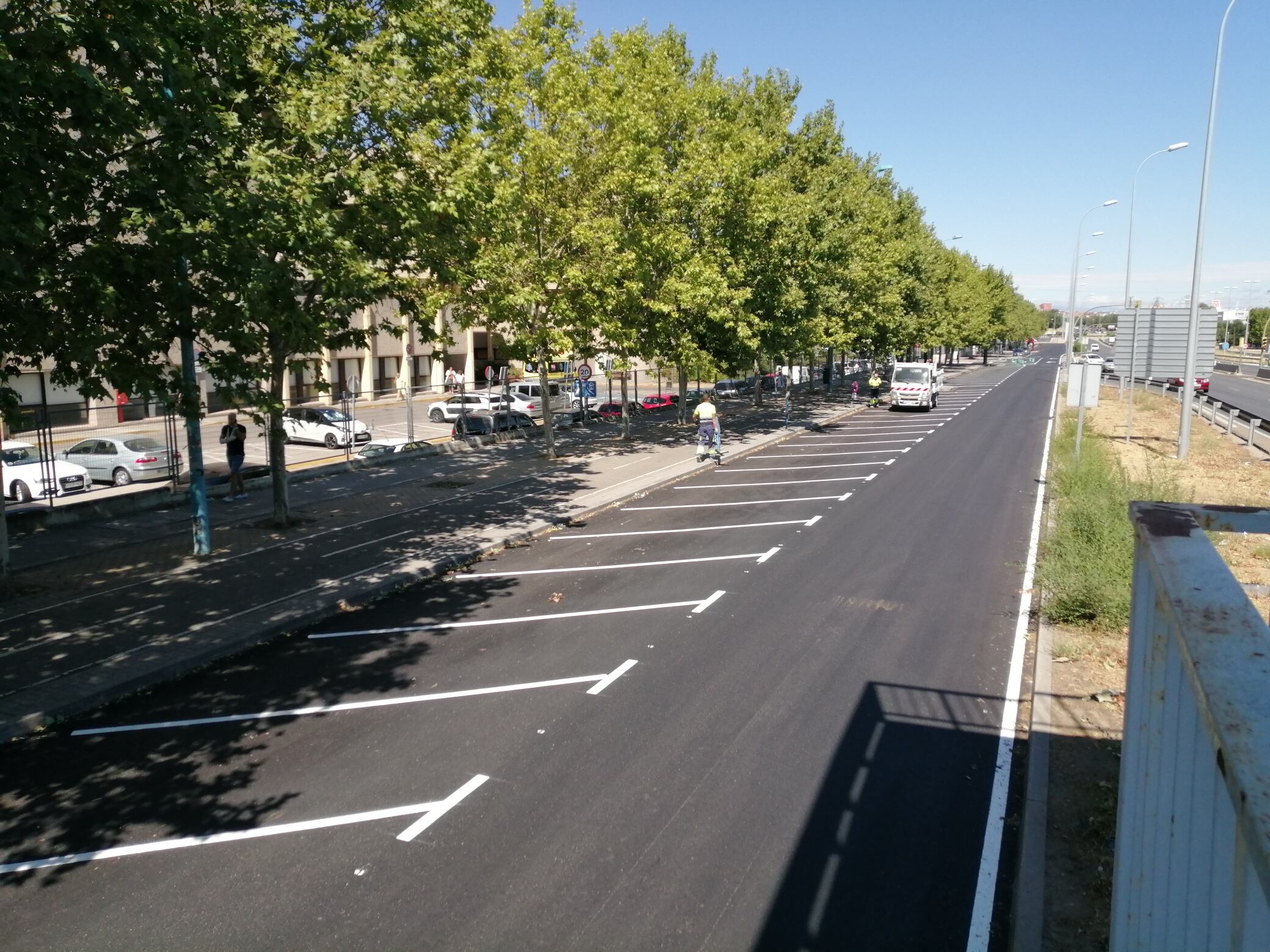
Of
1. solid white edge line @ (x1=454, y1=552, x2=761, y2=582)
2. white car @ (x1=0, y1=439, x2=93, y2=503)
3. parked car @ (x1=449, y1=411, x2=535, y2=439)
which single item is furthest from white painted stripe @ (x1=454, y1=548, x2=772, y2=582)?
parked car @ (x1=449, y1=411, x2=535, y2=439)

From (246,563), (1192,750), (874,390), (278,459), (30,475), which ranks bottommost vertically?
(246,563)

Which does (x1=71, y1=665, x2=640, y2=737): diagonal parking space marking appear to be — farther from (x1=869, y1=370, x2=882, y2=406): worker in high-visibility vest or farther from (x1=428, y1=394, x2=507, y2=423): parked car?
(x1=869, y1=370, x2=882, y2=406): worker in high-visibility vest

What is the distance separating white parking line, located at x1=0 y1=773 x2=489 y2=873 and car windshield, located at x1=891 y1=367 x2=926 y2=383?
3850 centimetres

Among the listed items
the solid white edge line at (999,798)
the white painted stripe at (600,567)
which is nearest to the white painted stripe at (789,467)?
the white painted stripe at (600,567)

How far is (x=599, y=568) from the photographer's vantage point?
1362 cm

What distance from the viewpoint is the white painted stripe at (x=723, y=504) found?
18547mm

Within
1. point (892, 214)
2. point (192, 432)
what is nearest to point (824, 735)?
point (192, 432)

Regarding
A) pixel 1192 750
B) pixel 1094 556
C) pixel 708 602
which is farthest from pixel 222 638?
pixel 1094 556

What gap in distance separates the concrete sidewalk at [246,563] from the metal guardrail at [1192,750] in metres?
8.85

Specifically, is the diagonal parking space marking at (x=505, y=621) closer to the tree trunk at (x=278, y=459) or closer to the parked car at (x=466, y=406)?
the tree trunk at (x=278, y=459)

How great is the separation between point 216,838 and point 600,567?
25.8 feet

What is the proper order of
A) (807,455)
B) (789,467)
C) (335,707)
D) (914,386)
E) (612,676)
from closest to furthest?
(335,707) → (612,676) → (789,467) → (807,455) → (914,386)

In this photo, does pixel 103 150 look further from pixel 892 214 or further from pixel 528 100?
pixel 892 214

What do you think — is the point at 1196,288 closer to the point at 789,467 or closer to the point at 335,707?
the point at 789,467
